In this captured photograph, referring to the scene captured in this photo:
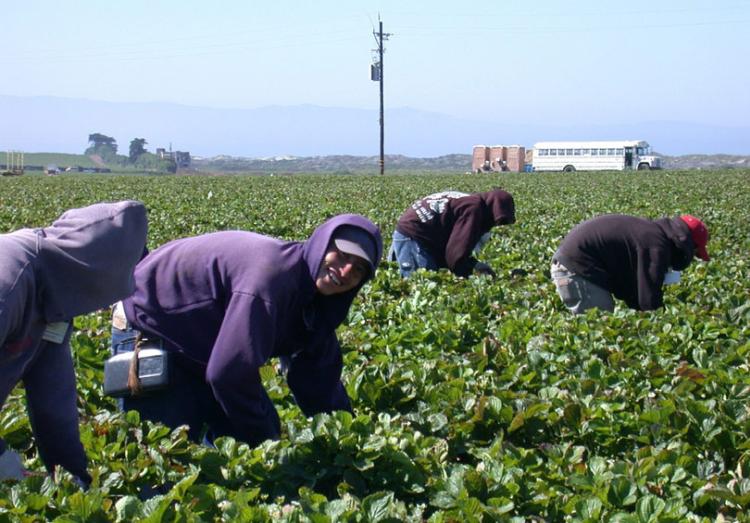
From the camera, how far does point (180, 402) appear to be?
373 cm

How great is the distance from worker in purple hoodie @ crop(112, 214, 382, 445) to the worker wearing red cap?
324 cm

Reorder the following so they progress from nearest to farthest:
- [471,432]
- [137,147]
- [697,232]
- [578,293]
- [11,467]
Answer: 1. [11,467]
2. [471,432]
3. [697,232]
4. [578,293]
5. [137,147]

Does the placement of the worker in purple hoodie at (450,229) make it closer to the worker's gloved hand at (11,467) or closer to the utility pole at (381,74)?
the worker's gloved hand at (11,467)

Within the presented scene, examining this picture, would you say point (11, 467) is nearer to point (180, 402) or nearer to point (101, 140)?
point (180, 402)

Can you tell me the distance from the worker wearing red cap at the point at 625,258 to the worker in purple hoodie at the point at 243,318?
3245 millimetres

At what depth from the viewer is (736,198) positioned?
2262 cm

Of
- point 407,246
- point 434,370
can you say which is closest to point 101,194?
point 407,246

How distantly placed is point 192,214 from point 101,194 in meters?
8.51

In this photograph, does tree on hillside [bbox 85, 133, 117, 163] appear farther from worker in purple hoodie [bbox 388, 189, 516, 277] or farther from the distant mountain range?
worker in purple hoodie [bbox 388, 189, 516, 277]

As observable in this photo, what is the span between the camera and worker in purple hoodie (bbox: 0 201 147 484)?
2619 millimetres

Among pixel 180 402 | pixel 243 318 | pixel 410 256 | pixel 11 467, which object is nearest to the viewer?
pixel 11 467

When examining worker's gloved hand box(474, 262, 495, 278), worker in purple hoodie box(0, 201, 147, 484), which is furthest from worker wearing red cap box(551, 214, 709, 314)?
worker in purple hoodie box(0, 201, 147, 484)

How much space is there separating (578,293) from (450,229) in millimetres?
1515

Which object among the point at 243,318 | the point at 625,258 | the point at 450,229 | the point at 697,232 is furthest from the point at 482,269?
the point at 243,318
